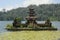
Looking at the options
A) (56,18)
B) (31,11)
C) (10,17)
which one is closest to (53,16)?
(56,18)

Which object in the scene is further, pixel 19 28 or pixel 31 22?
pixel 31 22

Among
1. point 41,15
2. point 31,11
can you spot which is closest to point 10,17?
point 41,15

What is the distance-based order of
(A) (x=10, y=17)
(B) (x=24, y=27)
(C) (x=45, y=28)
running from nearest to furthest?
(C) (x=45, y=28), (B) (x=24, y=27), (A) (x=10, y=17)

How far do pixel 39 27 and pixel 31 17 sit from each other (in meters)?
4.32

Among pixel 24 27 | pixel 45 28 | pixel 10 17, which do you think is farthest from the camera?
pixel 10 17

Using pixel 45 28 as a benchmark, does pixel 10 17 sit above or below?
below

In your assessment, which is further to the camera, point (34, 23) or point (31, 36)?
point (34, 23)

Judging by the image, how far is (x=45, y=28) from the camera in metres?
56.5

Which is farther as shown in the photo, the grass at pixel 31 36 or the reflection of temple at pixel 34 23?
the reflection of temple at pixel 34 23

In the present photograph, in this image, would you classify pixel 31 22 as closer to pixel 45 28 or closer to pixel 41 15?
pixel 45 28

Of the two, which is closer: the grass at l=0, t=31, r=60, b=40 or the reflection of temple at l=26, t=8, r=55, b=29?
the grass at l=0, t=31, r=60, b=40

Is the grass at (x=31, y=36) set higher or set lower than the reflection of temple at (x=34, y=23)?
higher

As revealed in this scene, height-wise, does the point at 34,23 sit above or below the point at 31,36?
below

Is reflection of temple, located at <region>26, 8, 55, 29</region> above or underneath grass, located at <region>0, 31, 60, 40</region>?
underneath
